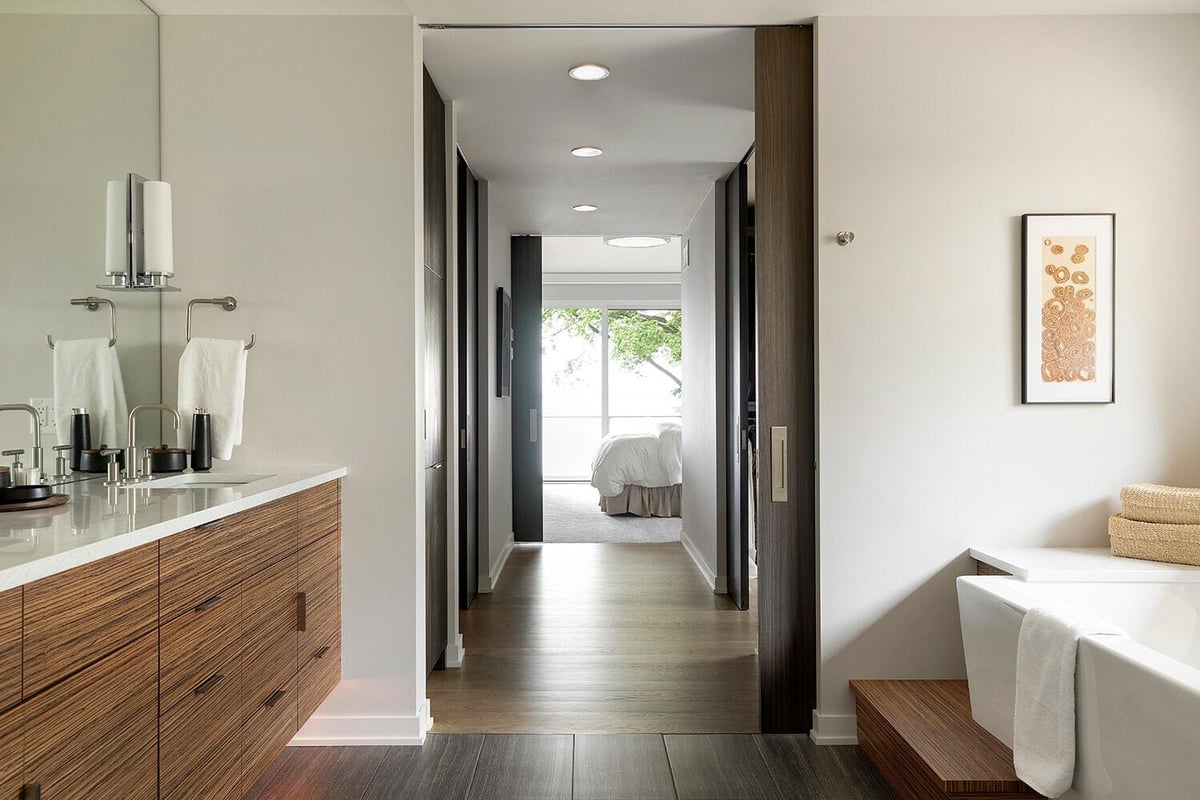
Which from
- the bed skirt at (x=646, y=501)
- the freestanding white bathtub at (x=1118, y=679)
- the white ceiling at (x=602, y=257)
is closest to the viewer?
the freestanding white bathtub at (x=1118, y=679)

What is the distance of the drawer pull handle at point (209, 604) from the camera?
75.1 inches

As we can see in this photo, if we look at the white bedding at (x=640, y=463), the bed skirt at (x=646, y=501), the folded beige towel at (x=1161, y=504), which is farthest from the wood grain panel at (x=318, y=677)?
the bed skirt at (x=646, y=501)

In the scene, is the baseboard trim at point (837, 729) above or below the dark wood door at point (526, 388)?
below

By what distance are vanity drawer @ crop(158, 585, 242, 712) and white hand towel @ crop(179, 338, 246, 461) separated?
2.57 feet

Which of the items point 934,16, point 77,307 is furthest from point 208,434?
point 934,16

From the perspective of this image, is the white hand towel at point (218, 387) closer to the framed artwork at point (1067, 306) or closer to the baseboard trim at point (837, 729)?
the baseboard trim at point (837, 729)

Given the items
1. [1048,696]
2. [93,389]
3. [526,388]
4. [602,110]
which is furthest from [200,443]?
[526,388]

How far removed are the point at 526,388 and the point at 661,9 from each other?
4.45 metres

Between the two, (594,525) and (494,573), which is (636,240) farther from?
(494,573)

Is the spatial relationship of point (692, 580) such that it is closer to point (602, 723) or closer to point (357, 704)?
point (602, 723)

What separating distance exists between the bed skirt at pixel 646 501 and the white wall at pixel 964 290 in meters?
5.20

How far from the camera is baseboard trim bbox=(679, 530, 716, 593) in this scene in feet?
17.5

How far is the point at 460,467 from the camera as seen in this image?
184 inches

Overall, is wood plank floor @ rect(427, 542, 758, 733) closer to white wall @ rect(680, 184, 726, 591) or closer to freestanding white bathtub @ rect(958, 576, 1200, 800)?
white wall @ rect(680, 184, 726, 591)
